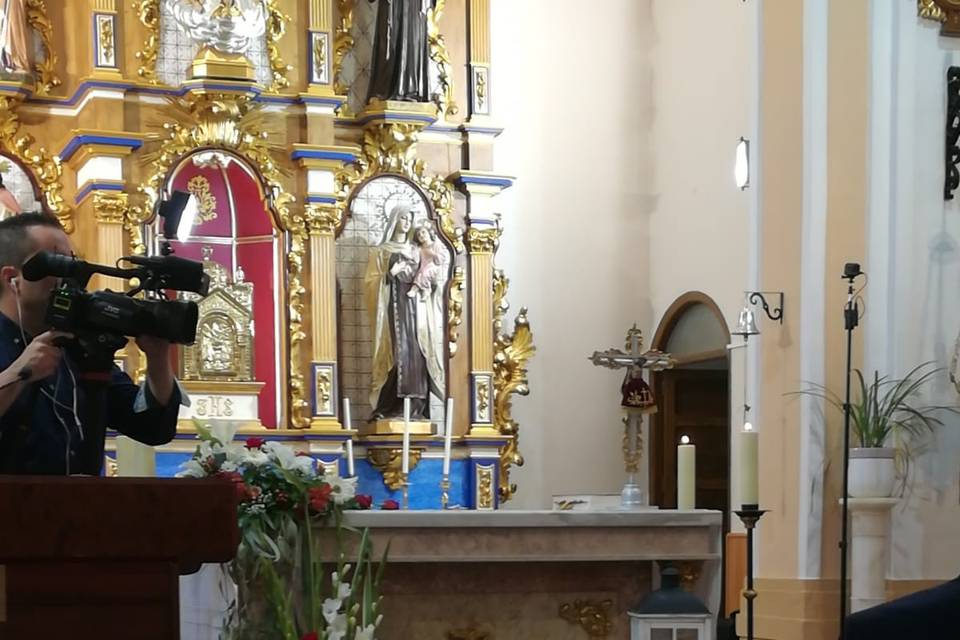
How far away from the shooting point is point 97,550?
159 cm

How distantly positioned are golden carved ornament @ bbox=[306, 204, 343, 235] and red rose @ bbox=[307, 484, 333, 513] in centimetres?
535

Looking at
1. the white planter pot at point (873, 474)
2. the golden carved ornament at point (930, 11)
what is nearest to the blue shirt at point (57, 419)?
the white planter pot at point (873, 474)

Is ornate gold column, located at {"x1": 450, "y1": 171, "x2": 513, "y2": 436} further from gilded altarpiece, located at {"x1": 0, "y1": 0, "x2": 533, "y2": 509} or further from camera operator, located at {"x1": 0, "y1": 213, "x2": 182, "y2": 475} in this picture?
camera operator, located at {"x1": 0, "y1": 213, "x2": 182, "y2": 475}

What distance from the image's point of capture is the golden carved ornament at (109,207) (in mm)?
8828

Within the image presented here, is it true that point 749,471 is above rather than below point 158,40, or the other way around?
below

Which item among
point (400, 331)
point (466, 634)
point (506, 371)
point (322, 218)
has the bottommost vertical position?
point (466, 634)

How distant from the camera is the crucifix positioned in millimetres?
5598

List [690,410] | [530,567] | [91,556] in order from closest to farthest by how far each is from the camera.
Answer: [91,556]
[530,567]
[690,410]

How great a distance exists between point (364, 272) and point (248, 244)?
76 centimetres

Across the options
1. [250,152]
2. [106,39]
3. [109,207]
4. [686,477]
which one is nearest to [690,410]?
[250,152]

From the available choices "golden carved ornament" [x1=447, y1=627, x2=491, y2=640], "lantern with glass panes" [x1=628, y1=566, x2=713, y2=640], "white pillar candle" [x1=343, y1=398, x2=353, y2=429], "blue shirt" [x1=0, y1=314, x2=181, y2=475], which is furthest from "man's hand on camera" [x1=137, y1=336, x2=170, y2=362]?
Answer: "white pillar candle" [x1=343, y1=398, x2=353, y2=429]

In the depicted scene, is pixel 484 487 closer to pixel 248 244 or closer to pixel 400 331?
pixel 400 331

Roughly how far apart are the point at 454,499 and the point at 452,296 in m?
1.29

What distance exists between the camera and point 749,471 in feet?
15.1
